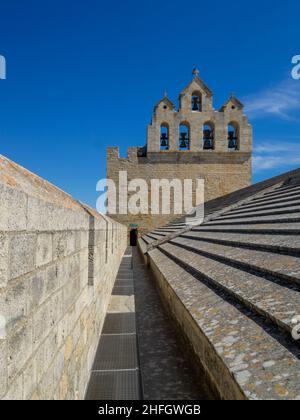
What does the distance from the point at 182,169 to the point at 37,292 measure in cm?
2087

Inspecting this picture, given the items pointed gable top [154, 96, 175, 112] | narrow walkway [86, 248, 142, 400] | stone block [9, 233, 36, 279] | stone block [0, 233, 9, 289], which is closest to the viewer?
stone block [0, 233, 9, 289]

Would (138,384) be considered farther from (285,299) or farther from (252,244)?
(252,244)

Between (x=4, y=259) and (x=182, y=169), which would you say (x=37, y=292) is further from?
(x=182, y=169)

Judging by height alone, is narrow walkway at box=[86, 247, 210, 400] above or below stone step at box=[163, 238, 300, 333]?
below

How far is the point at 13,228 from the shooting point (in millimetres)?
1283

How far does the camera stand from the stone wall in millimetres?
1232

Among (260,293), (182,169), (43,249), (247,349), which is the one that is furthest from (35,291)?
(182,169)

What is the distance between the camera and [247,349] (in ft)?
5.89

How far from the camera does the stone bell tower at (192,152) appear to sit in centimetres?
2173

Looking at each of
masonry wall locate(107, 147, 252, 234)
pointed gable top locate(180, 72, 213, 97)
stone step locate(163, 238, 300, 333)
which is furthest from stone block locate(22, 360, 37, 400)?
pointed gable top locate(180, 72, 213, 97)

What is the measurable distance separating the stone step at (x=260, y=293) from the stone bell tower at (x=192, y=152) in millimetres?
18308

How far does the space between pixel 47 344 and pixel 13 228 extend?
0.78m

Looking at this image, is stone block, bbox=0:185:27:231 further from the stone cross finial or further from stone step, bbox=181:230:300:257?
the stone cross finial

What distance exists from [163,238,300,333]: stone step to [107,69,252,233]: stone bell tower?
18308 mm
